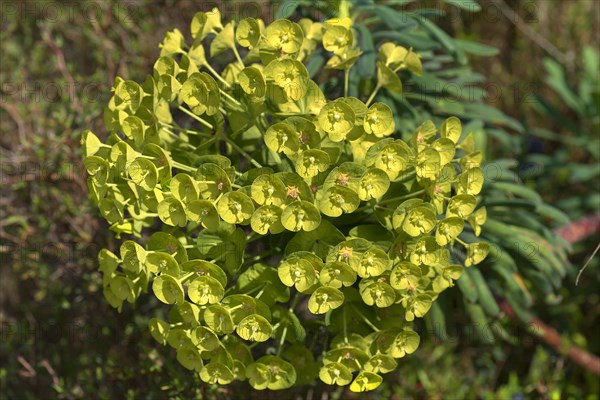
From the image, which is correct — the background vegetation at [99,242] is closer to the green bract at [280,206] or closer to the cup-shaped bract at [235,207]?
the green bract at [280,206]

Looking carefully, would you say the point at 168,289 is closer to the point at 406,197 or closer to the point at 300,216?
the point at 300,216

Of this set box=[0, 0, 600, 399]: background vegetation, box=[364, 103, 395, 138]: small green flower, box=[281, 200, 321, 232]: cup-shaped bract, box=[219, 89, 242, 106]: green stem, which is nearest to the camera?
box=[281, 200, 321, 232]: cup-shaped bract

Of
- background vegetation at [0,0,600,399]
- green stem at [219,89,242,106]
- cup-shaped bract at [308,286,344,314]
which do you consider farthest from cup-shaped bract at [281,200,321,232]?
background vegetation at [0,0,600,399]

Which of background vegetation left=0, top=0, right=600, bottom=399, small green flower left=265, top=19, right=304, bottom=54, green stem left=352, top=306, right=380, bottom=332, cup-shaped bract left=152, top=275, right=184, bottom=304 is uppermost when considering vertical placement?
small green flower left=265, top=19, right=304, bottom=54

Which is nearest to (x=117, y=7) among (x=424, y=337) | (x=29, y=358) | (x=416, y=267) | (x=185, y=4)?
(x=185, y=4)

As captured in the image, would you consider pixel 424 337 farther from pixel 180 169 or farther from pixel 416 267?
pixel 180 169

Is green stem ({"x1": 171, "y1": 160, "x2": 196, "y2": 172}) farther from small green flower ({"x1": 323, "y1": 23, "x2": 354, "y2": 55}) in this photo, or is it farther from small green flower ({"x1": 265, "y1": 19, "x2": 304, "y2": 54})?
small green flower ({"x1": 323, "y1": 23, "x2": 354, "y2": 55})
